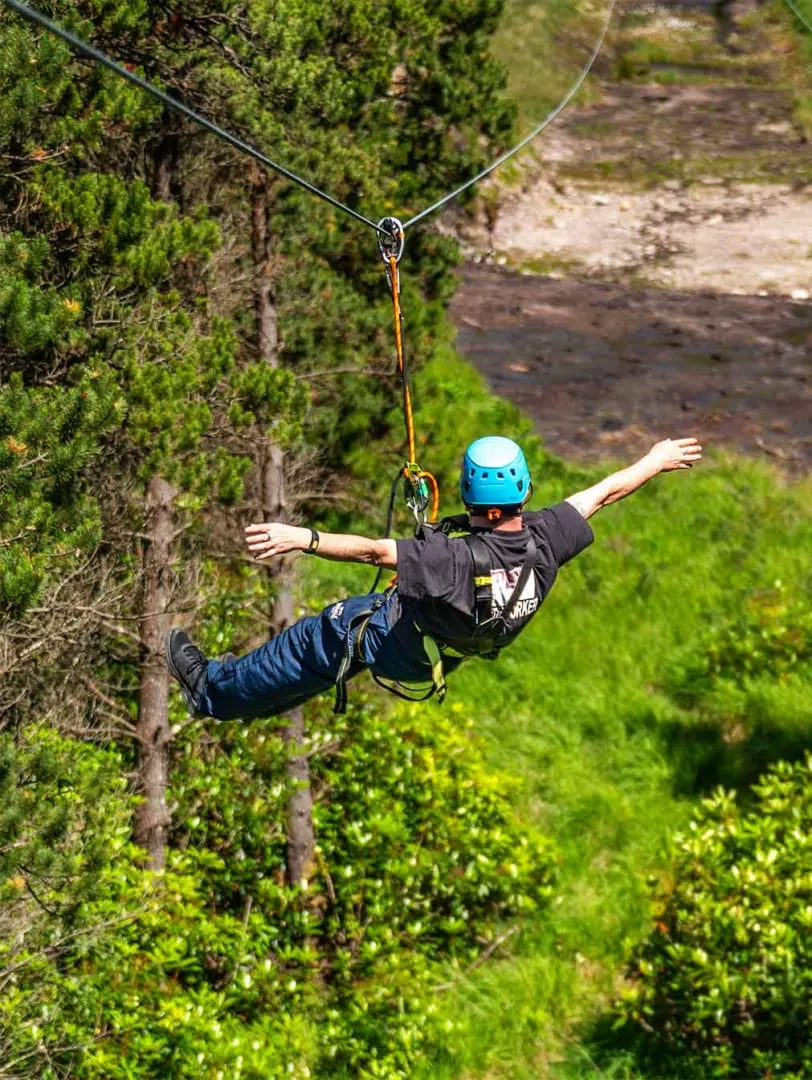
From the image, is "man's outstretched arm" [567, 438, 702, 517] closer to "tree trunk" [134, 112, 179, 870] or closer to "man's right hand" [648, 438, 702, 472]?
"man's right hand" [648, 438, 702, 472]

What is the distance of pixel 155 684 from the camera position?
10.8 m

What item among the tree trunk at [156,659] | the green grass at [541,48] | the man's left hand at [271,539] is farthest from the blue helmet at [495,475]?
the green grass at [541,48]

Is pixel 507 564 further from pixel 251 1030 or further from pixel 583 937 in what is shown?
pixel 583 937

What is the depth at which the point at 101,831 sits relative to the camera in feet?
28.7

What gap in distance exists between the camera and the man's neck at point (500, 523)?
19.4ft

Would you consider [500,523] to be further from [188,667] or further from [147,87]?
[147,87]

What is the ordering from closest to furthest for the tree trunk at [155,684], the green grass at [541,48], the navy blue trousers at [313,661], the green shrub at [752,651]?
the navy blue trousers at [313,661] → the tree trunk at [155,684] → the green shrub at [752,651] → the green grass at [541,48]

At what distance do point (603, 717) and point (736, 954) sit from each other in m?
4.38

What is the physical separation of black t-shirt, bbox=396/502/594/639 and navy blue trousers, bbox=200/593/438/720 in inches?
6.9

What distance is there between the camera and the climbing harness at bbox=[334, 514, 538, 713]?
5832 mm

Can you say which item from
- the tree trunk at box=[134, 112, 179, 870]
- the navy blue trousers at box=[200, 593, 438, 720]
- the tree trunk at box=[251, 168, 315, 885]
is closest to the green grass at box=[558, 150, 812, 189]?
the tree trunk at box=[251, 168, 315, 885]

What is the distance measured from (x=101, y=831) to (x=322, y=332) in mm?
6392

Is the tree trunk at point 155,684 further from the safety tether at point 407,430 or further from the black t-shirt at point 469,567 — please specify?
the black t-shirt at point 469,567

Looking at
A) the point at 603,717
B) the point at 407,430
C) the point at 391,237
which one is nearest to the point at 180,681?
the point at 407,430
